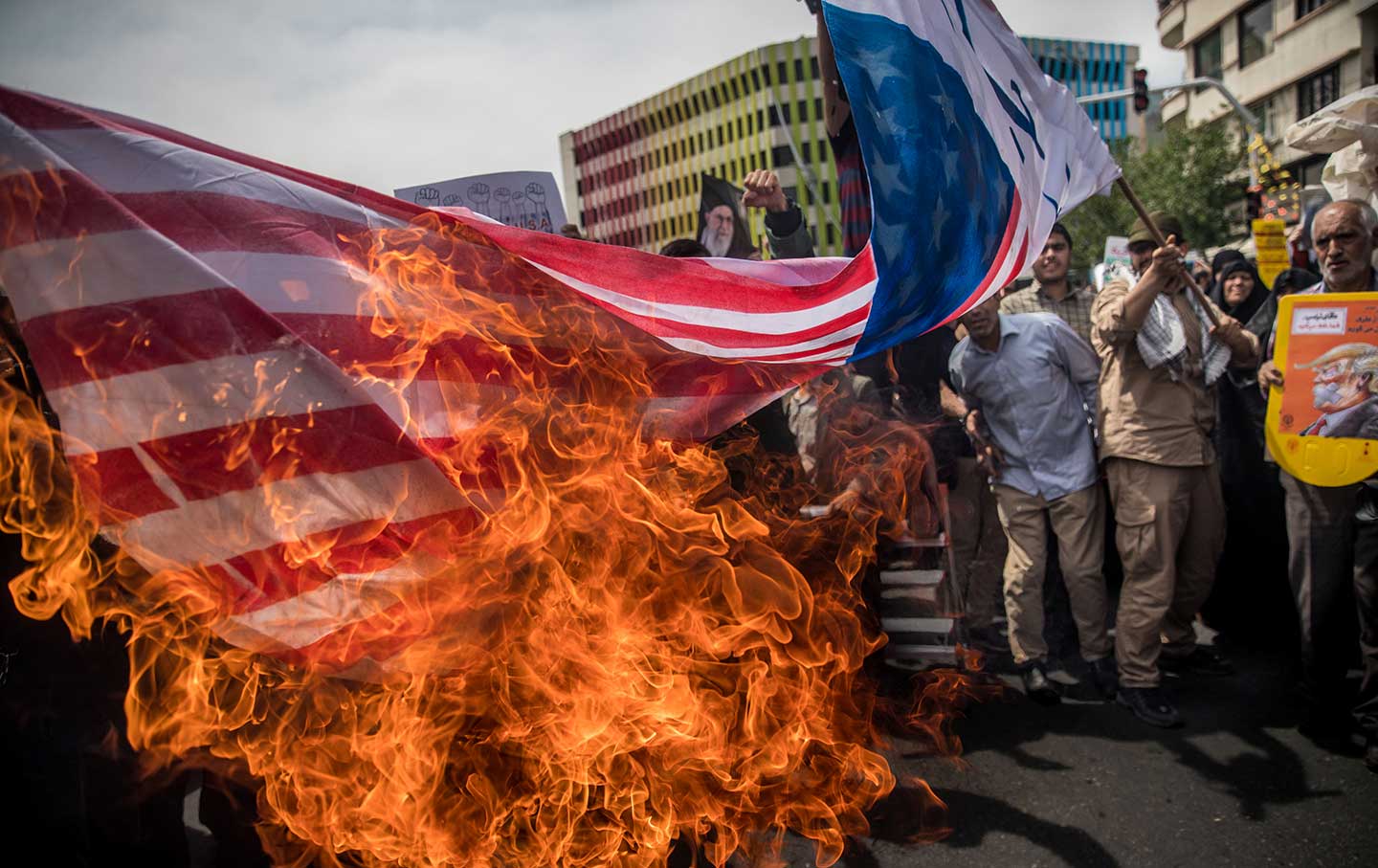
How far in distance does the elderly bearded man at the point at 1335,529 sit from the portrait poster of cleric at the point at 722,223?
3024mm

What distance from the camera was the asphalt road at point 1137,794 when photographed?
10.1 ft

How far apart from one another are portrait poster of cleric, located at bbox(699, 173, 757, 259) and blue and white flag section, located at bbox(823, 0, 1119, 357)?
102 inches

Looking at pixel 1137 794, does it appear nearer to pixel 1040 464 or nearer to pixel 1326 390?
pixel 1040 464

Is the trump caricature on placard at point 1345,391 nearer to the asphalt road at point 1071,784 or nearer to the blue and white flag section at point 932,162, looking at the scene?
the asphalt road at point 1071,784

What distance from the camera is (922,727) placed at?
439cm

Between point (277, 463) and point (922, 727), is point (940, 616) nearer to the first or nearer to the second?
point (922, 727)

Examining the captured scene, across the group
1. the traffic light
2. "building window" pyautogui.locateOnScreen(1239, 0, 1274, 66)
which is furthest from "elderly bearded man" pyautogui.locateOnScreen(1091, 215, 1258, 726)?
"building window" pyautogui.locateOnScreen(1239, 0, 1274, 66)

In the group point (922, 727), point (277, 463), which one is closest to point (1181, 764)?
point (922, 727)

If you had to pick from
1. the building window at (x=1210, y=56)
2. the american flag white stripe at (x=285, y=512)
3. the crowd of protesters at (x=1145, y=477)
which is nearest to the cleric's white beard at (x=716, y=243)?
the crowd of protesters at (x=1145, y=477)

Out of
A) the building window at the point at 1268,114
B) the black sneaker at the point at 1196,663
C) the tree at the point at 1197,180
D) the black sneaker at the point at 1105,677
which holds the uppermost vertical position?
the building window at the point at 1268,114

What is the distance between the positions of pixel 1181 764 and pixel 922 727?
1146mm

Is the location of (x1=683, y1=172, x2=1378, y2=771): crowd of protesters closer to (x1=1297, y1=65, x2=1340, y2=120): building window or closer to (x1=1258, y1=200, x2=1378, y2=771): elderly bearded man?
(x1=1258, y1=200, x2=1378, y2=771): elderly bearded man

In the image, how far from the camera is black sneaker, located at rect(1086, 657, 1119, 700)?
4.55 metres

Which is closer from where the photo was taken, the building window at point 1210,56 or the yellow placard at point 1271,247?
the yellow placard at point 1271,247
